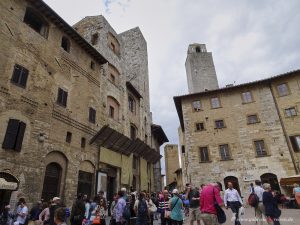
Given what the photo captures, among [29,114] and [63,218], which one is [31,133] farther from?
[63,218]

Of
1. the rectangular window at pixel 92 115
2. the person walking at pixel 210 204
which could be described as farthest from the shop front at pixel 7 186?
the person walking at pixel 210 204

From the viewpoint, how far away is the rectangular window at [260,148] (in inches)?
814

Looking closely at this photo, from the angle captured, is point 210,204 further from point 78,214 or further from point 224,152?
point 224,152

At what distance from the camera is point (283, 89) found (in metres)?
22.2

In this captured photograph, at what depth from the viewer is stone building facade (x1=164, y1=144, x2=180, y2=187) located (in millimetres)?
44219

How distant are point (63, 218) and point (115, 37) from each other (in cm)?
2059

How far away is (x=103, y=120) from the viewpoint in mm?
17078

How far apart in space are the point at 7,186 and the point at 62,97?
19.6ft

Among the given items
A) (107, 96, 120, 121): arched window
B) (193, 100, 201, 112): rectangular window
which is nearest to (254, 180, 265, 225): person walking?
(107, 96, 120, 121): arched window

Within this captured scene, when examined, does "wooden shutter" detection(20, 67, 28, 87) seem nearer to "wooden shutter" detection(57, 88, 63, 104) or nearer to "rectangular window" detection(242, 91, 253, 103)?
"wooden shutter" detection(57, 88, 63, 104)

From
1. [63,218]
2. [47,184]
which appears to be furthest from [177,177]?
[63,218]

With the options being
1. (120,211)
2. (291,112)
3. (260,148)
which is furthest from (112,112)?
(291,112)

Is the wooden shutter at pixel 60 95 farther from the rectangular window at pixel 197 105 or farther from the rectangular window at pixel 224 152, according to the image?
the rectangular window at pixel 224 152

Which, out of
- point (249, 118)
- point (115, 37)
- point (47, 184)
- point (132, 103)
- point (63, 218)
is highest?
point (115, 37)
